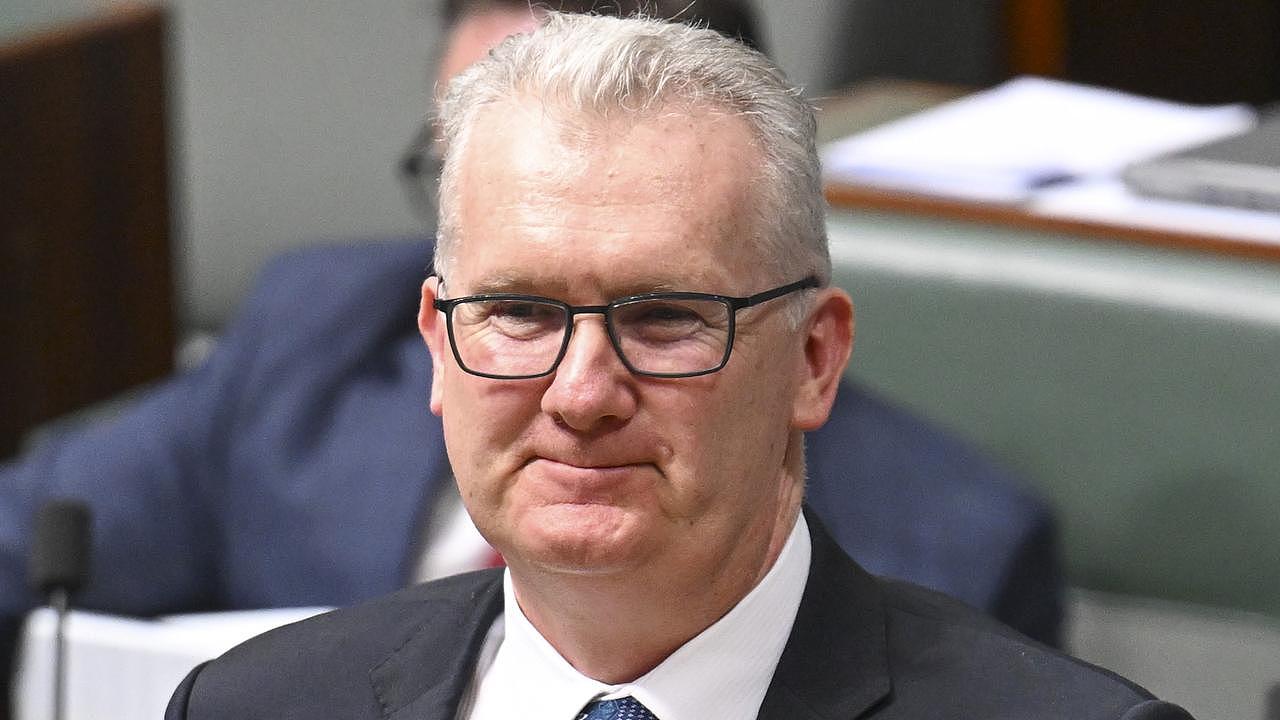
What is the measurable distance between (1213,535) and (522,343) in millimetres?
1029

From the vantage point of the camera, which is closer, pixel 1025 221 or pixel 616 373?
pixel 616 373

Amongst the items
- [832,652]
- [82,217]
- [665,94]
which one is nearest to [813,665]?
[832,652]

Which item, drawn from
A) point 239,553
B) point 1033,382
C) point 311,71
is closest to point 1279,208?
point 1033,382

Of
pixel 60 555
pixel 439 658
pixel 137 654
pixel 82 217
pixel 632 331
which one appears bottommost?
pixel 82 217

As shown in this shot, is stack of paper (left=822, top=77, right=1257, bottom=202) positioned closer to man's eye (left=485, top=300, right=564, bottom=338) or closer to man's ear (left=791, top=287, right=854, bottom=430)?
man's ear (left=791, top=287, right=854, bottom=430)

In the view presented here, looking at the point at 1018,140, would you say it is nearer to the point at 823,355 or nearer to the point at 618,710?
the point at 823,355

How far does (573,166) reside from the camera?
1.05 m

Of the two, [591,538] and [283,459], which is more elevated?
[591,538]

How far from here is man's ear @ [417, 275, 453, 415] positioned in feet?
3.83

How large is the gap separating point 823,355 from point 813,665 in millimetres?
183

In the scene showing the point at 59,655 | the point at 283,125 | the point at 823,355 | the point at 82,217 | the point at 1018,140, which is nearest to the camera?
the point at 823,355

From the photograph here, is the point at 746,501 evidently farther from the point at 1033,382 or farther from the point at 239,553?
the point at 239,553

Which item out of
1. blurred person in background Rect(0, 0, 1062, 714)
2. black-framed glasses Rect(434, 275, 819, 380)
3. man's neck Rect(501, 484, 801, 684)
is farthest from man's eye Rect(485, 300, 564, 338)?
blurred person in background Rect(0, 0, 1062, 714)

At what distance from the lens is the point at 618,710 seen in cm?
112
